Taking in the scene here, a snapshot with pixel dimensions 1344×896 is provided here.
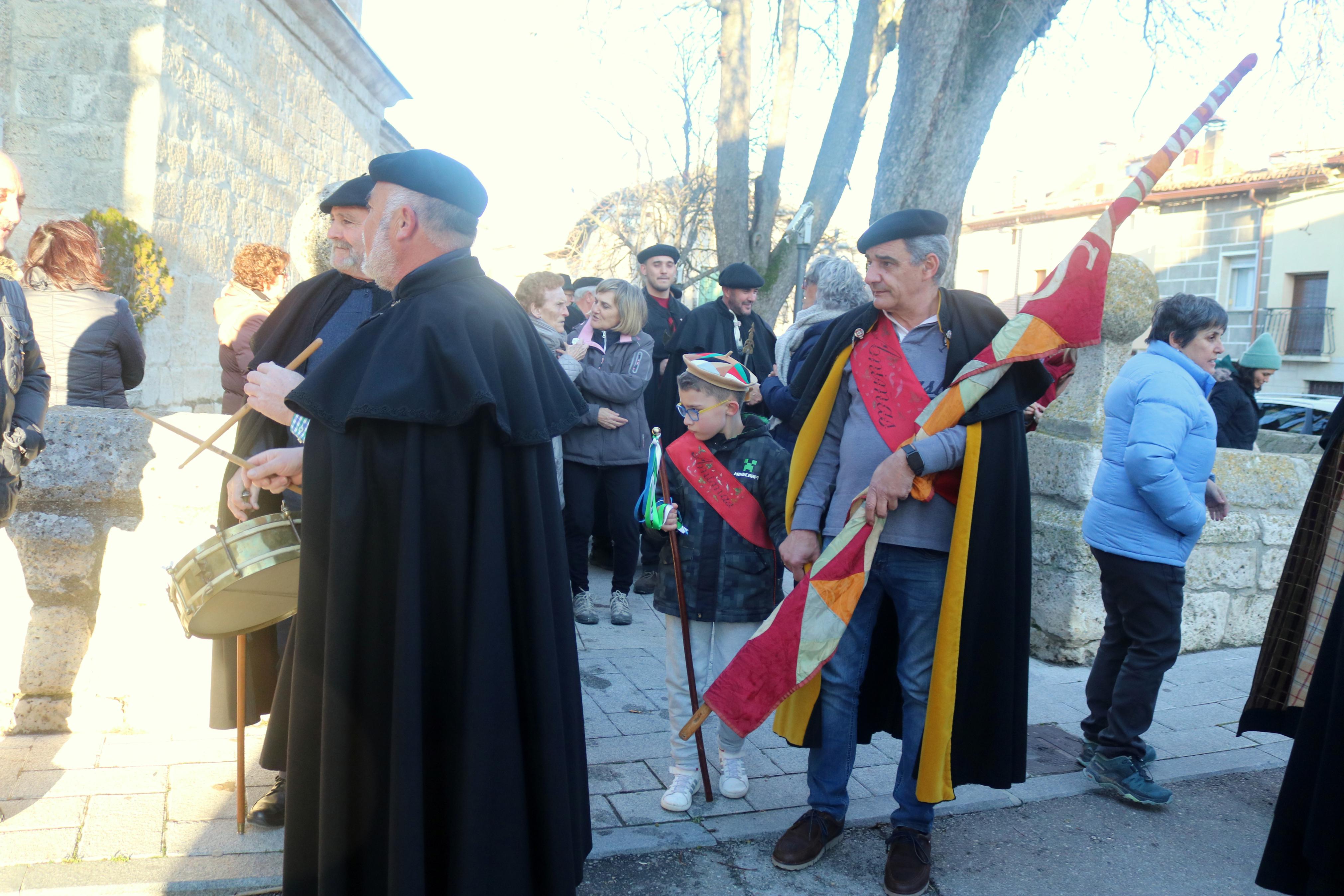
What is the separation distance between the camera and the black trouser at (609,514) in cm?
614

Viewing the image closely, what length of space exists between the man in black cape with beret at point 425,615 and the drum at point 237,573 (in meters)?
0.39

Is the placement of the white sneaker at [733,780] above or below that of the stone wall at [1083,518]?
below

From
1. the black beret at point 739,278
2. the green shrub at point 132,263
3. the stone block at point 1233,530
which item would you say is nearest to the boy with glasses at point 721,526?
the black beret at point 739,278

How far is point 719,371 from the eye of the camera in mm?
3771

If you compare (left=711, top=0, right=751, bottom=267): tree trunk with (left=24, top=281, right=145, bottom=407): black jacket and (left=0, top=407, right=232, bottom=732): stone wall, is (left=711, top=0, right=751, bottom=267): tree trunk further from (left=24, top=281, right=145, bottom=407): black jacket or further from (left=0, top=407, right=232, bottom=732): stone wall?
(left=0, top=407, right=232, bottom=732): stone wall

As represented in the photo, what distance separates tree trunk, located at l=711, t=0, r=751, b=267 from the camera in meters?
11.2

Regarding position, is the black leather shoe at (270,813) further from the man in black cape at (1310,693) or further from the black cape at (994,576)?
the man in black cape at (1310,693)

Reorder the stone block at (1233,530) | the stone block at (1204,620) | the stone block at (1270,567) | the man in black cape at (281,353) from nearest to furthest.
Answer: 1. the man in black cape at (281,353)
2. the stone block at (1233,530)
3. the stone block at (1204,620)
4. the stone block at (1270,567)

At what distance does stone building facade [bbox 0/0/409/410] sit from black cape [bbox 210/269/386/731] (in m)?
4.34

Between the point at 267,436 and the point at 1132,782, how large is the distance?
3.39 meters

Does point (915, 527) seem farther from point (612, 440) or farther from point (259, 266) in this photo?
point (259, 266)

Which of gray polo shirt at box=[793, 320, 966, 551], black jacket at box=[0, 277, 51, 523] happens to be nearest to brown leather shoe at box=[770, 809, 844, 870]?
gray polo shirt at box=[793, 320, 966, 551]

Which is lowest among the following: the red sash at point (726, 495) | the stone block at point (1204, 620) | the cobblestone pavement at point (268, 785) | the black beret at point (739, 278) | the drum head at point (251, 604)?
the cobblestone pavement at point (268, 785)

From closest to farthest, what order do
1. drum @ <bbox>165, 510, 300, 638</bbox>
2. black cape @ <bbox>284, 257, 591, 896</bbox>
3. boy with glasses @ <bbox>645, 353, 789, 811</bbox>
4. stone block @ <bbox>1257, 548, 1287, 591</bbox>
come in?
black cape @ <bbox>284, 257, 591, 896</bbox>
drum @ <bbox>165, 510, 300, 638</bbox>
boy with glasses @ <bbox>645, 353, 789, 811</bbox>
stone block @ <bbox>1257, 548, 1287, 591</bbox>
